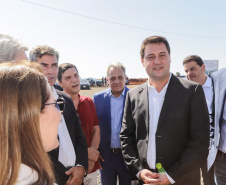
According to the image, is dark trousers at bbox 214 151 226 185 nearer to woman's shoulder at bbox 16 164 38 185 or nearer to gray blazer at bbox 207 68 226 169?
gray blazer at bbox 207 68 226 169

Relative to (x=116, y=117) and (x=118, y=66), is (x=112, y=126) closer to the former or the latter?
(x=116, y=117)

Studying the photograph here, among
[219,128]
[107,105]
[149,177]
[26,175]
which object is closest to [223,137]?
[219,128]

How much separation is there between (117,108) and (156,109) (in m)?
1.09

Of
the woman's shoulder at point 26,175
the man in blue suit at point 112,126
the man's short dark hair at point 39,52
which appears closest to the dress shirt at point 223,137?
the man in blue suit at point 112,126

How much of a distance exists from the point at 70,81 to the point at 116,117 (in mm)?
954

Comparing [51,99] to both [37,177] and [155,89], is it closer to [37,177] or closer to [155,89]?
[37,177]

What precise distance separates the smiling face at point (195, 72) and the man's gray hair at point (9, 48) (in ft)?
11.2

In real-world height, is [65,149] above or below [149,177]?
above

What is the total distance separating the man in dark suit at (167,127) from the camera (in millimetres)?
1908

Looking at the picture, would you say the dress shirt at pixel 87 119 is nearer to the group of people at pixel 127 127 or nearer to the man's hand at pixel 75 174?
the group of people at pixel 127 127

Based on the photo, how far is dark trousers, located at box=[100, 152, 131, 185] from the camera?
2.88m

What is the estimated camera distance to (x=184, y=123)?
1.94 meters

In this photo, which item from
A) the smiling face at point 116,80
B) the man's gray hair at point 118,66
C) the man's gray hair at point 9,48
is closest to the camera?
the man's gray hair at point 9,48

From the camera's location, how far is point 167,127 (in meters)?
1.94
